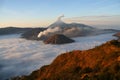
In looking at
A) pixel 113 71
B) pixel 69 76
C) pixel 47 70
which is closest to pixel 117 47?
pixel 69 76

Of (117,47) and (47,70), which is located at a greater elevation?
(117,47)

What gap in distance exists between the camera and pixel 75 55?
66688 mm

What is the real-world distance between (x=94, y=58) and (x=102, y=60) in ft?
15.8

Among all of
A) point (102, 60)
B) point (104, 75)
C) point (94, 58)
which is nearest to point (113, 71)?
point (104, 75)

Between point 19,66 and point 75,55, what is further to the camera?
point 19,66

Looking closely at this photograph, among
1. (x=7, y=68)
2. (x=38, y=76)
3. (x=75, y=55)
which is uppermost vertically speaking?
(x=75, y=55)

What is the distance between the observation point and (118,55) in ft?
161

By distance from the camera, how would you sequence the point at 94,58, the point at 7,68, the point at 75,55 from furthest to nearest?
the point at 7,68
the point at 75,55
the point at 94,58

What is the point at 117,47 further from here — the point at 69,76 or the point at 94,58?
the point at 69,76

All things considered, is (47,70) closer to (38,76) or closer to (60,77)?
(38,76)

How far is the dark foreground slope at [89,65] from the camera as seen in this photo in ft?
132

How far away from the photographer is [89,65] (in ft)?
181

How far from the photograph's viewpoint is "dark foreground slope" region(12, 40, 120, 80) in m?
40.2

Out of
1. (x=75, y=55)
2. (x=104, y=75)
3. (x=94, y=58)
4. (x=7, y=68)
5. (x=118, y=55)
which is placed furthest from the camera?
(x=7, y=68)
